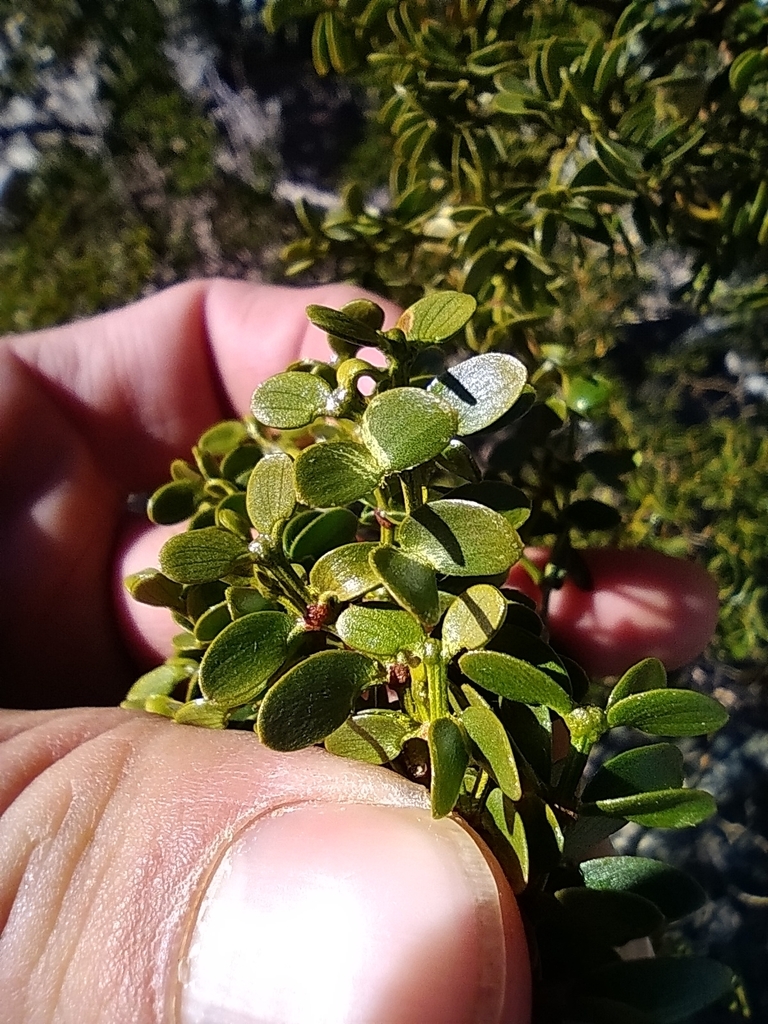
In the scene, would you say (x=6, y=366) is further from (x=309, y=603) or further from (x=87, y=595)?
→ (x=309, y=603)

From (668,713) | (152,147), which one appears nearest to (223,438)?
(668,713)

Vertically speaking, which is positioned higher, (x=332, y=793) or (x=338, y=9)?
(x=338, y=9)

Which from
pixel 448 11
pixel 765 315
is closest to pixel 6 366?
pixel 448 11

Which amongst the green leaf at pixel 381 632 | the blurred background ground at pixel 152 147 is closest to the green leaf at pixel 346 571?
the green leaf at pixel 381 632

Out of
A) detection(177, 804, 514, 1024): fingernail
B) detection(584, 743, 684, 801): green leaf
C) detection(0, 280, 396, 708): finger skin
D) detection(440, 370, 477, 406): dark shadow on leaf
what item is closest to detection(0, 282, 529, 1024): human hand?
detection(177, 804, 514, 1024): fingernail

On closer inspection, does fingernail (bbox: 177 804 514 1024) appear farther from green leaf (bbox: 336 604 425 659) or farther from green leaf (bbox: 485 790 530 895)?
green leaf (bbox: 336 604 425 659)

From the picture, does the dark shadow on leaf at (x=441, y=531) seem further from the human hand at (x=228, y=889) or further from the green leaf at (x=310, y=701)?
the human hand at (x=228, y=889)
